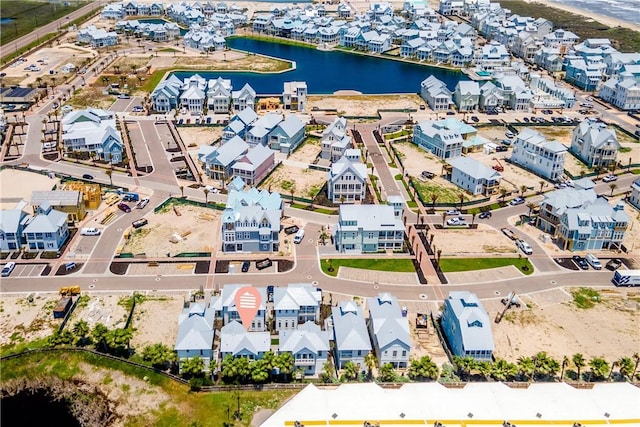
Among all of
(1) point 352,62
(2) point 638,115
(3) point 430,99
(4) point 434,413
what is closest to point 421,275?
(4) point 434,413

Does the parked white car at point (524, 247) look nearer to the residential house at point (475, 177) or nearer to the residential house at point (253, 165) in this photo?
the residential house at point (475, 177)

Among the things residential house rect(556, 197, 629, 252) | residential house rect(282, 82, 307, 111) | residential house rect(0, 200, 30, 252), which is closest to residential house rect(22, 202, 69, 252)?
residential house rect(0, 200, 30, 252)

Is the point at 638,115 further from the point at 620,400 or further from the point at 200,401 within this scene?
the point at 200,401

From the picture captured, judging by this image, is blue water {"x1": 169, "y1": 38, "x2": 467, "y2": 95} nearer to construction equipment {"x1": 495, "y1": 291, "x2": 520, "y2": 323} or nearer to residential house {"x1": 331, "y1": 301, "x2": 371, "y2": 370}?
construction equipment {"x1": 495, "y1": 291, "x2": 520, "y2": 323}

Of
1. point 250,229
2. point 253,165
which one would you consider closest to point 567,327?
point 250,229

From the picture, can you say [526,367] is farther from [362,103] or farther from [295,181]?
[362,103]

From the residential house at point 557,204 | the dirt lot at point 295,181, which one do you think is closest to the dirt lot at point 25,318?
the dirt lot at point 295,181
